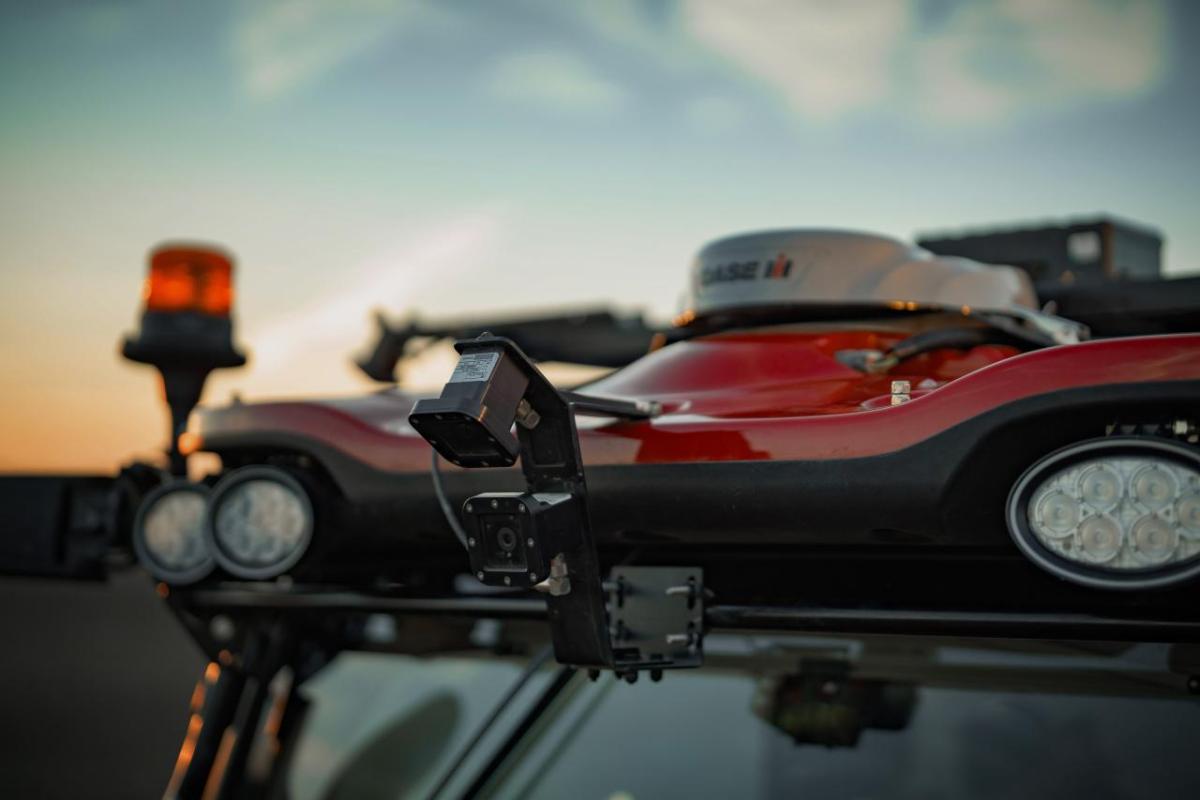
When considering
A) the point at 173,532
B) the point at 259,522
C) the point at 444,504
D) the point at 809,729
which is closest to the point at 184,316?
the point at 173,532

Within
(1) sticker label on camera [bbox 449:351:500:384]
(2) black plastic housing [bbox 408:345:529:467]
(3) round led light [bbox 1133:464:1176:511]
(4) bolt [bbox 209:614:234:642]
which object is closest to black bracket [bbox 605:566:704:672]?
(2) black plastic housing [bbox 408:345:529:467]

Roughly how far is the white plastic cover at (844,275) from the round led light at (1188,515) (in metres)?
1.21

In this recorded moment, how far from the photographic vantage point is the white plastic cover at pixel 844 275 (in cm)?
323

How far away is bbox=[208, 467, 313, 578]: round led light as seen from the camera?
9.75 feet

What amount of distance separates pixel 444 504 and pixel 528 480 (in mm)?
366

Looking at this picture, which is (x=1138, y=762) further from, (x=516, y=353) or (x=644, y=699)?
(x=516, y=353)

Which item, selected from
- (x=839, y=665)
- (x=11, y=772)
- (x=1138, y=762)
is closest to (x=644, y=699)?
(x=839, y=665)

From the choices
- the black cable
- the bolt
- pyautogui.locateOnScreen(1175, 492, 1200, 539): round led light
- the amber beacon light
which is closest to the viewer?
pyautogui.locateOnScreen(1175, 492, 1200, 539): round led light

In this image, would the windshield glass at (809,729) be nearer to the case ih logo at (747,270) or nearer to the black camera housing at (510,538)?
the black camera housing at (510,538)

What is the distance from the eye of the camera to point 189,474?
3709mm

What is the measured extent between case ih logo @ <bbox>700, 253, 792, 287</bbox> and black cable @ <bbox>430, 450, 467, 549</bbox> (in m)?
1.00

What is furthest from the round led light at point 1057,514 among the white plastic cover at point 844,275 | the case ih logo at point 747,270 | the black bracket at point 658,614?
the case ih logo at point 747,270

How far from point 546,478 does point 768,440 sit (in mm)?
438

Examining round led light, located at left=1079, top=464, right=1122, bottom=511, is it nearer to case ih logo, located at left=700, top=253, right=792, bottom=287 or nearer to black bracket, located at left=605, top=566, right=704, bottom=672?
black bracket, located at left=605, top=566, right=704, bottom=672
